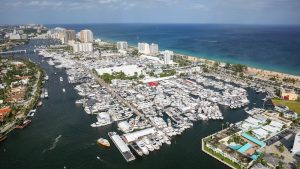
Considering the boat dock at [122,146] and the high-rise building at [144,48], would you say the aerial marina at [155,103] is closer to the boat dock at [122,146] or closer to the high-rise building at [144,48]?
the boat dock at [122,146]

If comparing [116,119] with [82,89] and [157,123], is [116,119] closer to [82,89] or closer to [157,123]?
[157,123]

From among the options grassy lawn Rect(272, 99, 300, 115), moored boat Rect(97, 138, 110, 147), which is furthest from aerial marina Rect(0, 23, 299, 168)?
grassy lawn Rect(272, 99, 300, 115)

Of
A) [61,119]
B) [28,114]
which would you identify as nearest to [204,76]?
[61,119]

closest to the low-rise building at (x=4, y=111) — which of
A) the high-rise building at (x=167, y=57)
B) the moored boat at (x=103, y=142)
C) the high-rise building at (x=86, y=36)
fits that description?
the moored boat at (x=103, y=142)

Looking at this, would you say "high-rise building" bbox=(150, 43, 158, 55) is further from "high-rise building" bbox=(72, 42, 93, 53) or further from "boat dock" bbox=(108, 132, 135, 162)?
"boat dock" bbox=(108, 132, 135, 162)

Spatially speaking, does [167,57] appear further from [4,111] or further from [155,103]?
[4,111]

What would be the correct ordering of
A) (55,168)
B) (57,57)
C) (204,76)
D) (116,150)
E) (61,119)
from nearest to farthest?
(55,168) < (116,150) < (61,119) < (204,76) < (57,57)

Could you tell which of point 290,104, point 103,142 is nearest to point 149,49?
point 290,104
